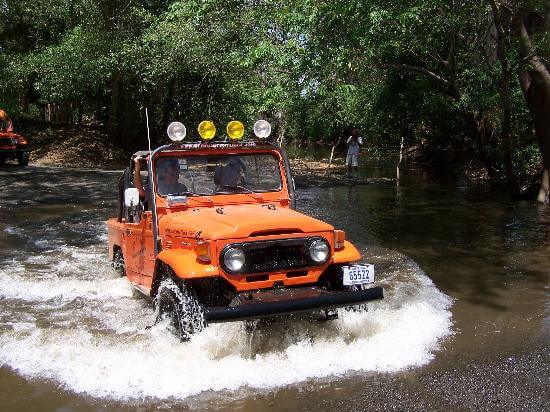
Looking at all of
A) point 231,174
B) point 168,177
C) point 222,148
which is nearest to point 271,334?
point 231,174

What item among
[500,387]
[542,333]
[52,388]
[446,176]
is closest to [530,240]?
[542,333]

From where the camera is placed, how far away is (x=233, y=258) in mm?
5191

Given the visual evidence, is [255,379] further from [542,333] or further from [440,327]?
[542,333]

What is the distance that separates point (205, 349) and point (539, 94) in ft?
43.4

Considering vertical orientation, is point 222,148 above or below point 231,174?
above

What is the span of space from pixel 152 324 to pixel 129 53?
698 inches

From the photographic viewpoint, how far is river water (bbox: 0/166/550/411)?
4.88 meters

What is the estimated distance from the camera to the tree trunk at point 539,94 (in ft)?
47.3

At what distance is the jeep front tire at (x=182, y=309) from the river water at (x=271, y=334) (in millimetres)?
130

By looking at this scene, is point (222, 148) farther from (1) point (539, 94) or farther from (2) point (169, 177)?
(1) point (539, 94)

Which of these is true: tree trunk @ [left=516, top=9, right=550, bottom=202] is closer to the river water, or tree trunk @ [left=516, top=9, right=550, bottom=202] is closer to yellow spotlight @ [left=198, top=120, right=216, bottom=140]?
the river water

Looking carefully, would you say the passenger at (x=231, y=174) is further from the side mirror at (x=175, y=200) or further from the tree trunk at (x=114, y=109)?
the tree trunk at (x=114, y=109)

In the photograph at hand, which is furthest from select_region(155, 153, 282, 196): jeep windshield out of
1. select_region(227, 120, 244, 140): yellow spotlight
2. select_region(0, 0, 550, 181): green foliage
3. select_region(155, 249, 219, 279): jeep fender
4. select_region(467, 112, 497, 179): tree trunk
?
select_region(467, 112, 497, 179): tree trunk

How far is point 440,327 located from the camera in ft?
21.4
